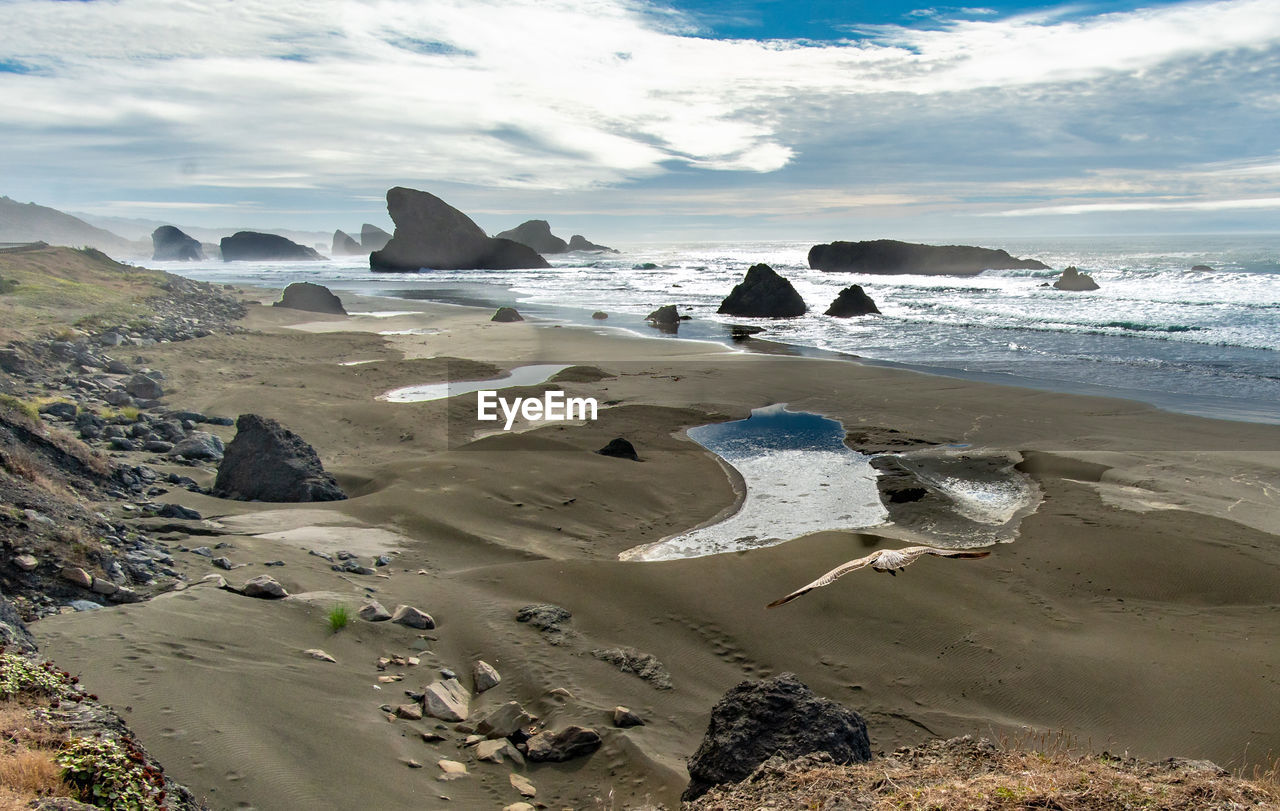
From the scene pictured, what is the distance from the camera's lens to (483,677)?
19.1ft

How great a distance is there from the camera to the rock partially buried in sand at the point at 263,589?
6.18 metres

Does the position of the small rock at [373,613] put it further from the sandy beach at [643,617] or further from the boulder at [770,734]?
the boulder at [770,734]

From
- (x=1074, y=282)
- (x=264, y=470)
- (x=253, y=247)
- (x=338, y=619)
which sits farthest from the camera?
(x=253, y=247)

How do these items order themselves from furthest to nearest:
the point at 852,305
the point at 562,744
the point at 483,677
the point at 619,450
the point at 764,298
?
the point at 764,298 → the point at 852,305 → the point at 619,450 → the point at 483,677 → the point at 562,744

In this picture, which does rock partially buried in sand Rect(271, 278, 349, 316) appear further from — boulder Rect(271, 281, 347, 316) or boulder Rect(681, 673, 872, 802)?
boulder Rect(681, 673, 872, 802)

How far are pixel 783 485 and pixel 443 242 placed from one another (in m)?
94.4

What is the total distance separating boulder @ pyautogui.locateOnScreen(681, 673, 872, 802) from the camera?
4.16m

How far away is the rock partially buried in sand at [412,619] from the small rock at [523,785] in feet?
6.87

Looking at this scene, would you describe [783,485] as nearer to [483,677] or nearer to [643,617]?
[643,617]

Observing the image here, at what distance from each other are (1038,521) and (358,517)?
9.06m

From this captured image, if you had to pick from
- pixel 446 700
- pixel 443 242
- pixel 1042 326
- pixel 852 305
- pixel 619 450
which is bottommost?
pixel 446 700

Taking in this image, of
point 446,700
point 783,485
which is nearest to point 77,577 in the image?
point 446,700

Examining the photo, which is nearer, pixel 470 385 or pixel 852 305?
pixel 470 385

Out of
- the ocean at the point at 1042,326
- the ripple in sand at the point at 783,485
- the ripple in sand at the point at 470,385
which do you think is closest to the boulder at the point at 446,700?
the ripple in sand at the point at 783,485
